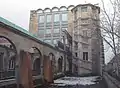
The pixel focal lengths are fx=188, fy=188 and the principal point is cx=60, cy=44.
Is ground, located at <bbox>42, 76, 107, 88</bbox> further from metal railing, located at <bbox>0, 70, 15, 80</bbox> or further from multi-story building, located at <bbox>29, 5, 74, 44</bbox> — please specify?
→ multi-story building, located at <bbox>29, 5, 74, 44</bbox>

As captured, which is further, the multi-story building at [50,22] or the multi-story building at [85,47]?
the multi-story building at [50,22]

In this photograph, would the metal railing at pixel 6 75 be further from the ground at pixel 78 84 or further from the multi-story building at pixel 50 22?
the multi-story building at pixel 50 22

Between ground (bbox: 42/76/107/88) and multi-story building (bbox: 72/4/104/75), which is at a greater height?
multi-story building (bbox: 72/4/104/75)

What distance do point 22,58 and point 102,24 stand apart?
6.94m

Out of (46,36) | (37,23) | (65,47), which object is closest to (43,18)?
(37,23)

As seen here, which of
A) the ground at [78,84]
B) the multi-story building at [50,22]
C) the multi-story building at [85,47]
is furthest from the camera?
the multi-story building at [50,22]

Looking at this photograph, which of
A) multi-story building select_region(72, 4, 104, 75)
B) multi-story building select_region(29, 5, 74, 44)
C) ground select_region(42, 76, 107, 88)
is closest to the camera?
ground select_region(42, 76, 107, 88)

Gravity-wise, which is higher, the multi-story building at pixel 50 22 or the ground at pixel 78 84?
the multi-story building at pixel 50 22

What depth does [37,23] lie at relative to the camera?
140ft

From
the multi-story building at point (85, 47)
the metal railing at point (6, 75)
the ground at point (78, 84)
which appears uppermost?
the multi-story building at point (85, 47)

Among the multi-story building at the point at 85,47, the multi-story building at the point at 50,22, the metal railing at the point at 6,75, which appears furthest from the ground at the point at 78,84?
the multi-story building at the point at 50,22

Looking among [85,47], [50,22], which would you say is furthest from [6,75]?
[50,22]

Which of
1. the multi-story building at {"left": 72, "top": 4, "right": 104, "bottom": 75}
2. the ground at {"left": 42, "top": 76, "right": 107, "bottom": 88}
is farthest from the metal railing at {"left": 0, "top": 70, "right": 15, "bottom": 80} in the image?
the multi-story building at {"left": 72, "top": 4, "right": 104, "bottom": 75}

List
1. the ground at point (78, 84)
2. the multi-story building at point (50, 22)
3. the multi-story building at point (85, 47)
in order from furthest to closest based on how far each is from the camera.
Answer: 1. the multi-story building at point (50, 22)
2. the multi-story building at point (85, 47)
3. the ground at point (78, 84)
